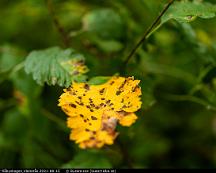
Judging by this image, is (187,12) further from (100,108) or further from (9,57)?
(9,57)

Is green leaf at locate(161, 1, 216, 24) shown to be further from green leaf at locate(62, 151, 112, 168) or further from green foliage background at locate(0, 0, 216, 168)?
green leaf at locate(62, 151, 112, 168)

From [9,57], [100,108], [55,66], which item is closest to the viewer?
[100,108]

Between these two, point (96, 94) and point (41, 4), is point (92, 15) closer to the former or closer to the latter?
point (41, 4)

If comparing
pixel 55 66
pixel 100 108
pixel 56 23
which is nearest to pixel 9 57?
pixel 56 23

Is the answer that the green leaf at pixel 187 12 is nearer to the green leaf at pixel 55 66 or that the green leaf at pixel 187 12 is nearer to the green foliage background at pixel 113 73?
the green foliage background at pixel 113 73

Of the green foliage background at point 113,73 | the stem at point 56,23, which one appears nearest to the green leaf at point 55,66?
the green foliage background at point 113,73
